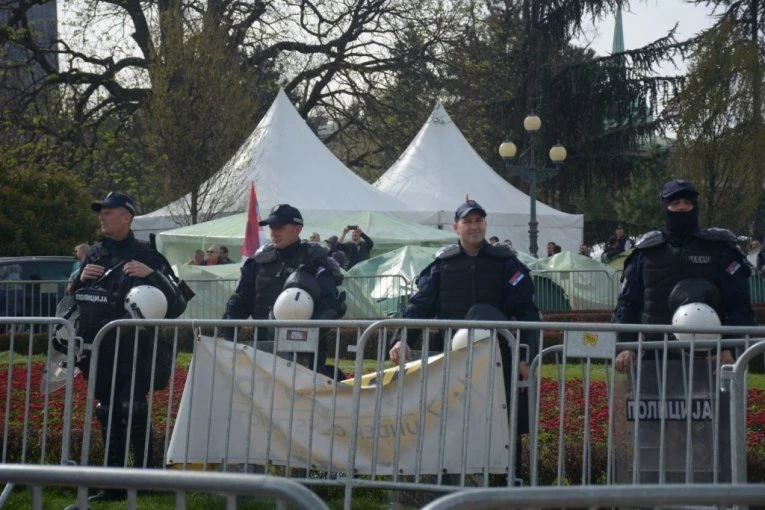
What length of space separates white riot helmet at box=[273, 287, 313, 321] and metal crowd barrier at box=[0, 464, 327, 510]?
426 centimetres

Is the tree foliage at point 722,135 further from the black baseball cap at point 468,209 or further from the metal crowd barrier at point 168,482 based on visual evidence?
the metal crowd barrier at point 168,482

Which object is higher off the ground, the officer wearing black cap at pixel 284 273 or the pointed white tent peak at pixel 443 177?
the pointed white tent peak at pixel 443 177

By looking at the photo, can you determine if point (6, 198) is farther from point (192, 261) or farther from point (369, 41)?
point (369, 41)

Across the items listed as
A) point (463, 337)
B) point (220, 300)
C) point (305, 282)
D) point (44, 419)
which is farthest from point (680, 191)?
point (220, 300)

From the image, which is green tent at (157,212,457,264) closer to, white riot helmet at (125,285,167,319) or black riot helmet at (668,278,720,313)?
white riot helmet at (125,285,167,319)

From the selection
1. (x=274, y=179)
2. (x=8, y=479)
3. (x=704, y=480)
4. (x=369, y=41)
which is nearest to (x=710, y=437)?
(x=704, y=480)

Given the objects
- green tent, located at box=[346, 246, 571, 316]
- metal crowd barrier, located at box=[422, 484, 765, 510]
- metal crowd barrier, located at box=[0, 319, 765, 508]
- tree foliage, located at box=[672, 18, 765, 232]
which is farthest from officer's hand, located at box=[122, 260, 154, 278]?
tree foliage, located at box=[672, 18, 765, 232]

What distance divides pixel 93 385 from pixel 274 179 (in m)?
20.0

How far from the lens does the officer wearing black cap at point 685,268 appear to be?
6.97 metres

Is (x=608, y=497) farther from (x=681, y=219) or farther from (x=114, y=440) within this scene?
(x=114, y=440)

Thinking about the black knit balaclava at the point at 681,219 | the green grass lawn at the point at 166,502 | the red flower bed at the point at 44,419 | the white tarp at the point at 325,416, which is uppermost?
the black knit balaclava at the point at 681,219

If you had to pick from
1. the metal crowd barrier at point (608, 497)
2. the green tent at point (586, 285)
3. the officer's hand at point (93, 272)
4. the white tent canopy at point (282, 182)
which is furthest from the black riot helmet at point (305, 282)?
the white tent canopy at point (282, 182)

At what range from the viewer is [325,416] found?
6699 mm

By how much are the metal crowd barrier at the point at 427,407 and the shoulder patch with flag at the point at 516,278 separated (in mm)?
450
